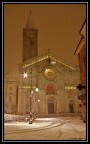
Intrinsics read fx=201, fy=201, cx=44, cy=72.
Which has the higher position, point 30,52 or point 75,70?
point 30,52

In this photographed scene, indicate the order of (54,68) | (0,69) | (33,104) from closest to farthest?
(0,69)
(33,104)
(54,68)

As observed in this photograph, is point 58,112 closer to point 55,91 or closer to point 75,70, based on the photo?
point 55,91

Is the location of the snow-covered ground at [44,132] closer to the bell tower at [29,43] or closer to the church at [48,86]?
the church at [48,86]

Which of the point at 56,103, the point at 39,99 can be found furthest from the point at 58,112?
the point at 39,99

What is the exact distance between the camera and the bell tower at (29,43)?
5738 cm

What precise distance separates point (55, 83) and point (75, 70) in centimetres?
577

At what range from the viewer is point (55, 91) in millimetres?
45812

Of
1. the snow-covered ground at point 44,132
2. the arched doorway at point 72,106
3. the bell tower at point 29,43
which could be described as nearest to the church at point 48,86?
the arched doorway at point 72,106

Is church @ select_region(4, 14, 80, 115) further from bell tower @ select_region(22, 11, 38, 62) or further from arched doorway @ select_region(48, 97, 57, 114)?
bell tower @ select_region(22, 11, 38, 62)

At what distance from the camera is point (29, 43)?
5903cm

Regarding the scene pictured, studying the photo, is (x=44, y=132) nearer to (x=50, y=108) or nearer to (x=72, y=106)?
(x=50, y=108)

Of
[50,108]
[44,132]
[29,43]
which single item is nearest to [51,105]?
[50,108]

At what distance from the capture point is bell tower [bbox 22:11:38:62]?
57375 millimetres

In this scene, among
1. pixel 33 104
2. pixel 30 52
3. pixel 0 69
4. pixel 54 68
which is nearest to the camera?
pixel 0 69
